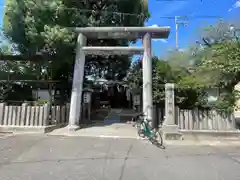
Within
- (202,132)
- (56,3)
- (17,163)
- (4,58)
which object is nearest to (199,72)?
(202,132)

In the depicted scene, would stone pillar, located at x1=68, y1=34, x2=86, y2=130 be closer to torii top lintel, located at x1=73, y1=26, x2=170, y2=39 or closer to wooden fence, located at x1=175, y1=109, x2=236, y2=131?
torii top lintel, located at x1=73, y1=26, x2=170, y2=39

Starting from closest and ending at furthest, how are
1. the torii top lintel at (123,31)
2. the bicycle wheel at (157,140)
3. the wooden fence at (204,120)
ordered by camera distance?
the bicycle wheel at (157,140) < the wooden fence at (204,120) < the torii top lintel at (123,31)

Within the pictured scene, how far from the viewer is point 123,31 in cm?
1095

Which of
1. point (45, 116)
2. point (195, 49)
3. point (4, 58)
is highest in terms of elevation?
point (195, 49)

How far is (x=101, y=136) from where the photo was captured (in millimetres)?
9094

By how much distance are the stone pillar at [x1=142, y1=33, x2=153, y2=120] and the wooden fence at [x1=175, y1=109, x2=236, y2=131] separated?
1330mm

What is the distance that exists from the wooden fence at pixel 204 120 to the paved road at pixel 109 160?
1.62 metres

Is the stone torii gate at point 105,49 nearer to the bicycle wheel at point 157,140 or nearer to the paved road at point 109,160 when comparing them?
the bicycle wheel at point 157,140

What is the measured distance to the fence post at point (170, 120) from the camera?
8.80 metres

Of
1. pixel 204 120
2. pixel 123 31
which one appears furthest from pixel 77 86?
pixel 204 120

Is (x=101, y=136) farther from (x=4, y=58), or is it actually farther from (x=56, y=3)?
(x=4, y=58)

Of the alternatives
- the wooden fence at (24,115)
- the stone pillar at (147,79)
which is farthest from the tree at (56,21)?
the stone pillar at (147,79)

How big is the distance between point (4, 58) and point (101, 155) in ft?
32.4

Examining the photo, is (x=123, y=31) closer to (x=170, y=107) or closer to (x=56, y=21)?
(x=56, y=21)
